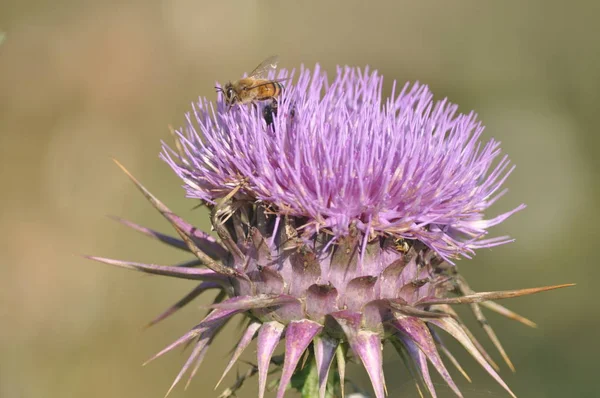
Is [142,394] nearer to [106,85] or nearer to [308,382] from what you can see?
[308,382]

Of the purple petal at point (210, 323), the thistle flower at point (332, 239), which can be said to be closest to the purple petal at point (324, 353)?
the thistle flower at point (332, 239)

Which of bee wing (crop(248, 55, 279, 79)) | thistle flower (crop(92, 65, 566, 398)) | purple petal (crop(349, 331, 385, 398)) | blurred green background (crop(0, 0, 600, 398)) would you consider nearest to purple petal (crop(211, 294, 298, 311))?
thistle flower (crop(92, 65, 566, 398))

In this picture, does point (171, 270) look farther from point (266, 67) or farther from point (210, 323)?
point (266, 67)

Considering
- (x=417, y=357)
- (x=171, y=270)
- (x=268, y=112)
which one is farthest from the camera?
(x=268, y=112)

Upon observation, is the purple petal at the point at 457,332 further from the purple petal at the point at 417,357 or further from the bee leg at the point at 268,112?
the bee leg at the point at 268,112

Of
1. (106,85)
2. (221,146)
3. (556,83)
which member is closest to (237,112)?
(221,146)

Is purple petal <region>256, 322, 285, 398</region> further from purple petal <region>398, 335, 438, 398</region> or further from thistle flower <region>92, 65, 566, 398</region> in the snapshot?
purple petal <region>398, 335, 438, 398</region>

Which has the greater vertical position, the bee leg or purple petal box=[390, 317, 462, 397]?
the bee leg

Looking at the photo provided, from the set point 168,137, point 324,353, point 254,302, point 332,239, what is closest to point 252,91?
point 332,239
